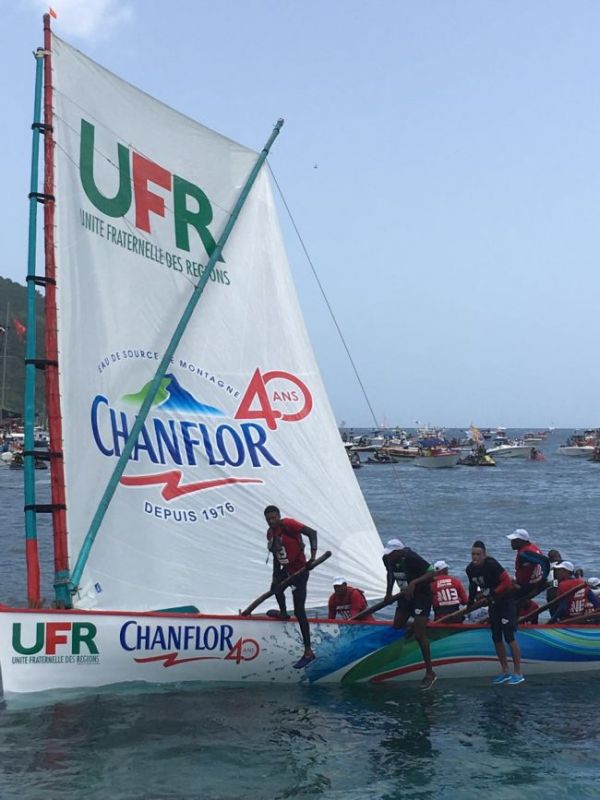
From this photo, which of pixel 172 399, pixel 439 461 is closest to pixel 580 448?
pixel 439 461

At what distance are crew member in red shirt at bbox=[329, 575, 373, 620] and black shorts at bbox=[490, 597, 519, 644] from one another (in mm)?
1948

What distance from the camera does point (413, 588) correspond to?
1326 cm

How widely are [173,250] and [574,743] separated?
30.1 feet

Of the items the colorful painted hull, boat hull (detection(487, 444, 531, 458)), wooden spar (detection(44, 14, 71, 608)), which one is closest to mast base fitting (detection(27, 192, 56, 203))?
wooden spar (detection(44, 14, 71, 608))

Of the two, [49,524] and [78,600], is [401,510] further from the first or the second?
[78,600]

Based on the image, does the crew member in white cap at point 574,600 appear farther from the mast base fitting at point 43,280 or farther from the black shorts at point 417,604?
the mast base fitting at point 43,280

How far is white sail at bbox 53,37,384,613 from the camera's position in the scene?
13.0 m

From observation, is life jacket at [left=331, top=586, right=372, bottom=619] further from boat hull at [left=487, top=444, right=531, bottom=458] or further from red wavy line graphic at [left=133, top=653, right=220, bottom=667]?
boat hull at [left=487, top=444, right=531, bottom=458]

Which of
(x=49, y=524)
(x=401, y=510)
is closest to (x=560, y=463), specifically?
(x=401, y=510)

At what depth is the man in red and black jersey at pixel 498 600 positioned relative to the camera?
13.6m

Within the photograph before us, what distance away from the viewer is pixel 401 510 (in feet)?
161

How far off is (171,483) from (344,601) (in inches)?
135

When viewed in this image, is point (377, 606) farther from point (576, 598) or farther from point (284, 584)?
point (576, 598)

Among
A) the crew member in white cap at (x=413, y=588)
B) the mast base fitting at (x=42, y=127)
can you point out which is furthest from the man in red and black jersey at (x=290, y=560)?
the mast base fitting at (x=42, y=127)
